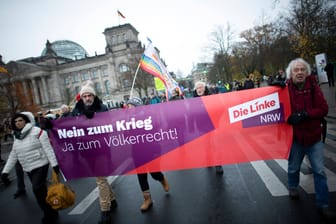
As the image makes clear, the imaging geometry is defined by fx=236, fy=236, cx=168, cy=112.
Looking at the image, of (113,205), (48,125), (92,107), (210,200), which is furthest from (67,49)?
(210,200)

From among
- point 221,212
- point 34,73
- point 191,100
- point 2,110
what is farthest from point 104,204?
point 34,73

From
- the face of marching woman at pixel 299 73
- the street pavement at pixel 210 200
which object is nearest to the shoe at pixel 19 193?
the street pavement at pixel 210 200

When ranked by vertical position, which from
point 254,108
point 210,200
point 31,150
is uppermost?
point 254,108

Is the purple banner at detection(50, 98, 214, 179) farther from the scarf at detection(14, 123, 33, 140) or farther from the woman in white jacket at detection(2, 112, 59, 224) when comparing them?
the scarf at detection(14, 123, 33, 140)

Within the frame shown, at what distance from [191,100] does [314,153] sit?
1.84 metres

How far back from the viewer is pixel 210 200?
4055mm

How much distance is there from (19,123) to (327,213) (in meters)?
4.80

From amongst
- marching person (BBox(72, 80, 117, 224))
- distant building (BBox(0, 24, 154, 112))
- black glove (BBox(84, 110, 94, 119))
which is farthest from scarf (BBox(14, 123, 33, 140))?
distant building (BBox(0, 24, 154, 112))

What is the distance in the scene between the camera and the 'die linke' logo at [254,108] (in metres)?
3.51

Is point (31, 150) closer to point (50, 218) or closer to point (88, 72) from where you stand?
point (50, 218)

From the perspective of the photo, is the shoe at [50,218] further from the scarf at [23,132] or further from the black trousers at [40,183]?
the scarf at [23,132]

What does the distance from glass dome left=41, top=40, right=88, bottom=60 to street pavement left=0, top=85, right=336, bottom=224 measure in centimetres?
10494

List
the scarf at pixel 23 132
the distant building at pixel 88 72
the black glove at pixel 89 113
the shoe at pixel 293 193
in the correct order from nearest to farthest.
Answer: the shoe at pixel 293 193 < the black glove at pixel 89 113 < the scarf at pixel 23 132 < the distant building at pixel 88 72

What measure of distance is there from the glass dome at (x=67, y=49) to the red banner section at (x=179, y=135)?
10585cm
